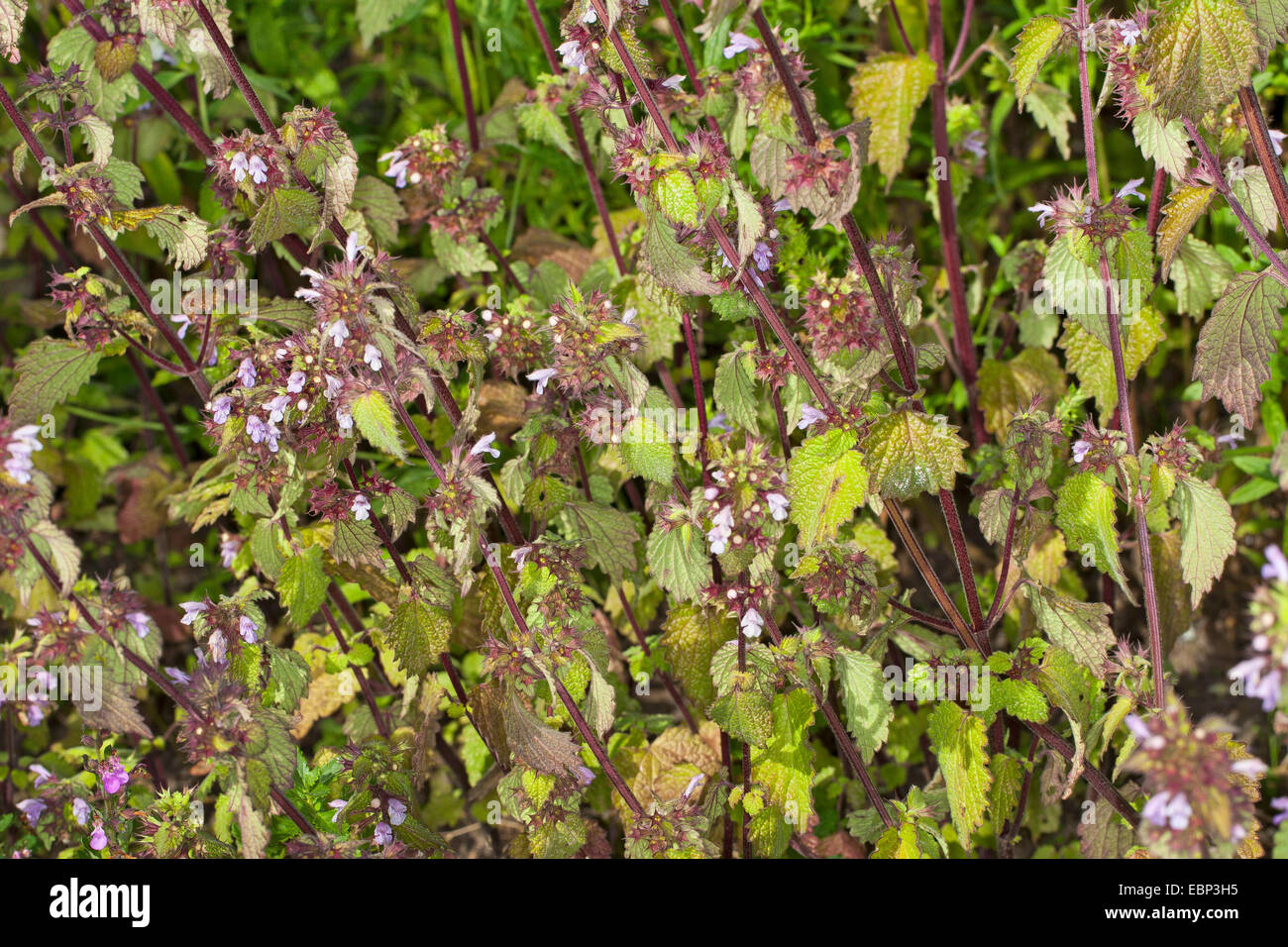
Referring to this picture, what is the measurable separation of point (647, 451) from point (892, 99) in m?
1.30

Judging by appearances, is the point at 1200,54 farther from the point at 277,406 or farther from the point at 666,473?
the point at 277,406

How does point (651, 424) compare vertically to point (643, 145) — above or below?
below

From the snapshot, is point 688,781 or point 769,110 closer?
point 769,110

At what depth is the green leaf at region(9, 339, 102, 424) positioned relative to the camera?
237 cm

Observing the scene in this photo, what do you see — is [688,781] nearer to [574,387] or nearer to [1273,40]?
[574,387]

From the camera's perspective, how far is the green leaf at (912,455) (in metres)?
1.91

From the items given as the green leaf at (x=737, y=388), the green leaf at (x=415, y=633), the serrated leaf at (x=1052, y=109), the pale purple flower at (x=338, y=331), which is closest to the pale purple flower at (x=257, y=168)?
the pale purple flower at (x=338, y=331)

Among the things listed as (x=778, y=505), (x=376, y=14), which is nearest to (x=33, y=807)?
(x=778, y=505)

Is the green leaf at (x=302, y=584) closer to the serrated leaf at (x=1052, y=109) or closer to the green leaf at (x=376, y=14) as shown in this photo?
the green leaf at (x=376, y=14)

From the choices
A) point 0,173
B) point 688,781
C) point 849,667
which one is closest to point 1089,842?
point 849,667

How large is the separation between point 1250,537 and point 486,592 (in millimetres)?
2409

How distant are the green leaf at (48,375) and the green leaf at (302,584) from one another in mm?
651

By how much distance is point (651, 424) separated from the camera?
2.21m
